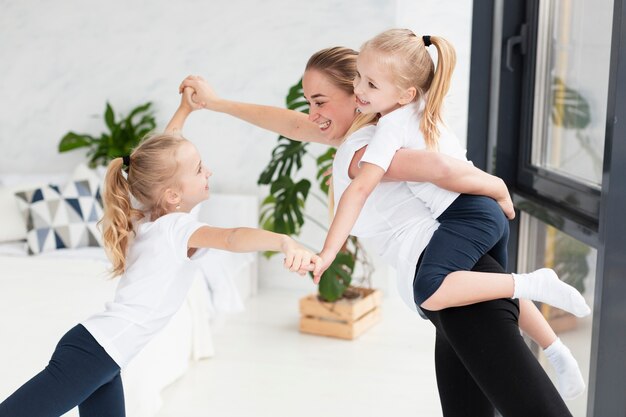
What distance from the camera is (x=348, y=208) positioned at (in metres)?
1.60

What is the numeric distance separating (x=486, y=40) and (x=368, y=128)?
1153 millimetres

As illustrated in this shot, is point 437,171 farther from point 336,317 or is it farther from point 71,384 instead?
point 336,317

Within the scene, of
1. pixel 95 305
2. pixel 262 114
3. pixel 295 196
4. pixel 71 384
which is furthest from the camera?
pixel 295 196

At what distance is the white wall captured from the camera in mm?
4383

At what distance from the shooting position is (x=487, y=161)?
2795mm

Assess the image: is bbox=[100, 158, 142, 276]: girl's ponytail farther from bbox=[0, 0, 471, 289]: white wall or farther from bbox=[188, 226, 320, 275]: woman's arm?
bbox=[0, 0, 471, 289]: white wall

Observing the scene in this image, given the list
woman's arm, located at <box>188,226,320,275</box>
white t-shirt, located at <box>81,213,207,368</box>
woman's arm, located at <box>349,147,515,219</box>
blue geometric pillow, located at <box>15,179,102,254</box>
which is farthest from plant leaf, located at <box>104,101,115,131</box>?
woman's arm, located at <box>349,147,515,219</box>

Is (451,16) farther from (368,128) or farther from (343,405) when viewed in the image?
(368,128)

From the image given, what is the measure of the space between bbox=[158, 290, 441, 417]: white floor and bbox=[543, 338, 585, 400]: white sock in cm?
134

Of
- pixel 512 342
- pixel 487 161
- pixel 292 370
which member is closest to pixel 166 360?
pixel 292 370

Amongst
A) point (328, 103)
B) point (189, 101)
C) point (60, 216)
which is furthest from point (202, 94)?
point (60, 216)

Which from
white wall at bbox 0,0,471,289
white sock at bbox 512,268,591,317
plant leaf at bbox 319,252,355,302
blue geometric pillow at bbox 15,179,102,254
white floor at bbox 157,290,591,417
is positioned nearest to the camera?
white sock at bbox 512,268,591,317

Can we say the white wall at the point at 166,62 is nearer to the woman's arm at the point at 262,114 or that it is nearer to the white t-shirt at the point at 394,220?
the woman's arm at the point at 262,114

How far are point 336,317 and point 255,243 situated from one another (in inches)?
87.5
